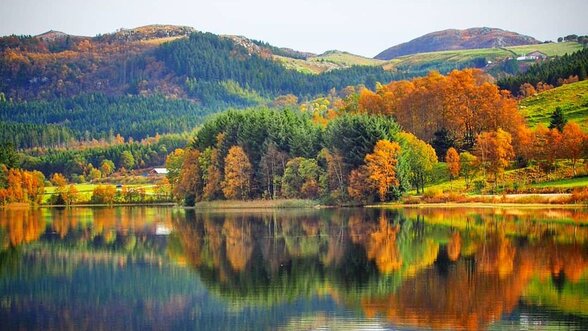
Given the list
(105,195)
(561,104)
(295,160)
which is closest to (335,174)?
(295,160)

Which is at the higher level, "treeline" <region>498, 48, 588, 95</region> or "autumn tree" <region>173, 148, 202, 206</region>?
"treeline" <region>498, 48, 588, 95</region>

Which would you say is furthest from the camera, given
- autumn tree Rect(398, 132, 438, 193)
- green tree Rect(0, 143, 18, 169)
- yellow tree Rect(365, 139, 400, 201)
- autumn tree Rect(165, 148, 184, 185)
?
green tree Rect(0, 143, 18, 169)

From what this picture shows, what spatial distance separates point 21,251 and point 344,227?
26.4 meters

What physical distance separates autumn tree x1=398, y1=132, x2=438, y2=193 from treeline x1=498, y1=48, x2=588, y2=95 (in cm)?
6499

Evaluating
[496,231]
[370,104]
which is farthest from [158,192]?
[496,231]

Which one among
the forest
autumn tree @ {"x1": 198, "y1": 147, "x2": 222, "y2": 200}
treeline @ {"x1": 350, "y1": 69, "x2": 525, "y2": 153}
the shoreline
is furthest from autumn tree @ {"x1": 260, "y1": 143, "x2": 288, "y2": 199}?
treeline @ {"x1": 350, "y1": 69, "x2": 525, "y2": 153}

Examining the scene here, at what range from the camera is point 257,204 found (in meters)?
117

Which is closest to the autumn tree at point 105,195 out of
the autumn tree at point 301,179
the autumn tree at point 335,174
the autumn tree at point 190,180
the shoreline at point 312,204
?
the shoreline at point 312,204

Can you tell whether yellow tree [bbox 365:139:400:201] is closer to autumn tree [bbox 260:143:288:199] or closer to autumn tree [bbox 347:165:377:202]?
autumn tree [bbox 347:165:377:202]

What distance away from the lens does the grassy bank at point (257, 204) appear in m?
111

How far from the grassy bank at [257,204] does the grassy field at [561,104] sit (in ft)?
137

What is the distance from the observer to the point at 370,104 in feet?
438

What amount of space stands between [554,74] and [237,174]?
8016 cm

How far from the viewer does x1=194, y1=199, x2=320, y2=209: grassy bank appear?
363ft
